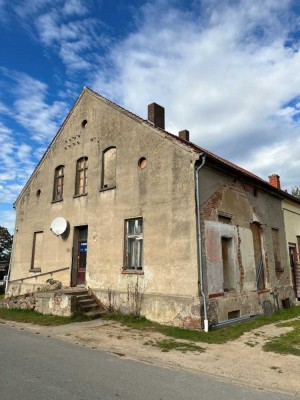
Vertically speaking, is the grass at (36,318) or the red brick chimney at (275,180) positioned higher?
the red brick chimney at (275,180)

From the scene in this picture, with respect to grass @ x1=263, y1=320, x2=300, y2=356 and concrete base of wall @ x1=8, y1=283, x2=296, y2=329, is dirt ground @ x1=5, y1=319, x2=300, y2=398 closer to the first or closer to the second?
grass @ x1=263, y1=320, x2=300, y2=356

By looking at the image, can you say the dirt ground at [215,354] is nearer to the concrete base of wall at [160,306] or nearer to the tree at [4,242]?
the concrete base of wall at [160,306]

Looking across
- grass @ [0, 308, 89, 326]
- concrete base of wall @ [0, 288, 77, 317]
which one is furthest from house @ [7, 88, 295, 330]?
grass @ [0, 308, 89, 326]

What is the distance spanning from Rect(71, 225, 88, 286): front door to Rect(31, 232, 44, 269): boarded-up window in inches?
107

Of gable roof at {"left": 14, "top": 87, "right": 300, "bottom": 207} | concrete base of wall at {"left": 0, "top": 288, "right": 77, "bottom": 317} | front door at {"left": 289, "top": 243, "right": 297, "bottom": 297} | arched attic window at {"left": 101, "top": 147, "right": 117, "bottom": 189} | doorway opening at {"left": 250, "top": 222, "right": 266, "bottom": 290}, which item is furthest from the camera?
front door at {"left": 289, "top": 243, "right": 297, "bottom": 297}

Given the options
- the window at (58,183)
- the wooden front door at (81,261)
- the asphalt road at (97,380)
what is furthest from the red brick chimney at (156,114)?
the asphalt road at (97,380)

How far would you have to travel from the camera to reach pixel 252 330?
9.80 meters

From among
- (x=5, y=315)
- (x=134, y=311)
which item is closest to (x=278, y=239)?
(x=134, y=311)

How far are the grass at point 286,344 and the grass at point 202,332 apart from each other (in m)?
1.02

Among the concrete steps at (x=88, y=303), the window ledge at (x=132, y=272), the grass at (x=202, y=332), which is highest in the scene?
the window ledge at (x=132, y=272)

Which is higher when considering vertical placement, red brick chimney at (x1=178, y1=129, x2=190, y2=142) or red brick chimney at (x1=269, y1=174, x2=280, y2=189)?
red brick chimney at (x1=178, y1=129, x2=190, y2=142)

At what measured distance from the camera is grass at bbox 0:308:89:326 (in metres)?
10.9

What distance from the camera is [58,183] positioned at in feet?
55.0

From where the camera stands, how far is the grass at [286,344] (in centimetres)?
738
